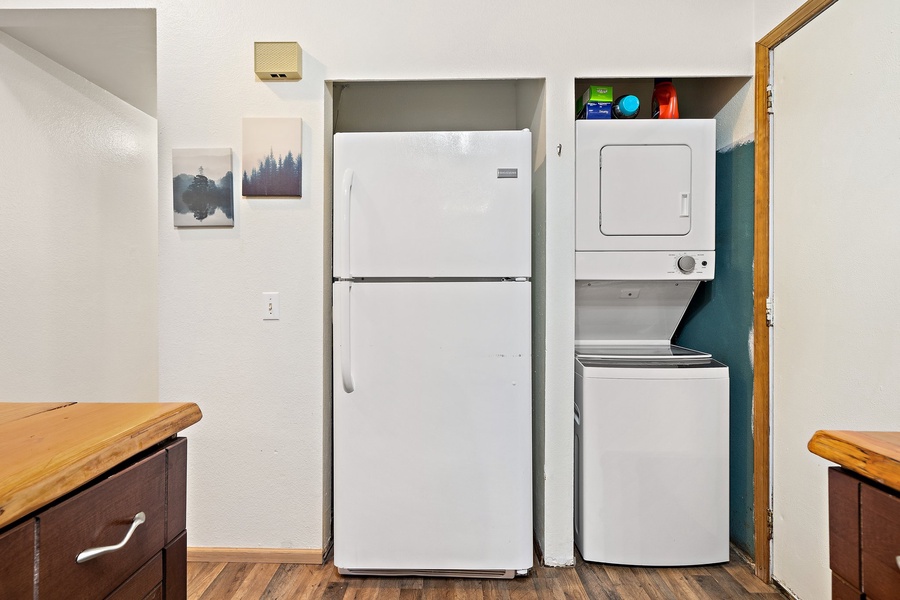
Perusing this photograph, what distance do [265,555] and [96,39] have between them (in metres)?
2.39

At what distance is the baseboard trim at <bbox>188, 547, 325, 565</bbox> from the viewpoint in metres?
2.02

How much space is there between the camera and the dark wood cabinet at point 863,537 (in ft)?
2.06

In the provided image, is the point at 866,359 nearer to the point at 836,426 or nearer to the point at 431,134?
the point at 836,426

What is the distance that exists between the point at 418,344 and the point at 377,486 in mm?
571

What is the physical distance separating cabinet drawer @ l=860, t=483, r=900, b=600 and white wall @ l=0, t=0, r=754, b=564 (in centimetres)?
136

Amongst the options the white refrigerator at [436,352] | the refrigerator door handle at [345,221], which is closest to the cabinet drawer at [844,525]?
the white refrigerator at [436,352]

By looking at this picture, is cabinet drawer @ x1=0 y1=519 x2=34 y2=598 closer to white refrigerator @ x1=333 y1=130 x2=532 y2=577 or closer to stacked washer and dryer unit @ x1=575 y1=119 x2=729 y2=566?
white refrigerator @ x1=333 y1=130 x2=532 y2=577

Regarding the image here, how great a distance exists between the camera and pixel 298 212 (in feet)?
6.61

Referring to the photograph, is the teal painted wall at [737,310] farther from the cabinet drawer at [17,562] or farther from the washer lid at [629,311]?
the cabinet drawer at [17,562]

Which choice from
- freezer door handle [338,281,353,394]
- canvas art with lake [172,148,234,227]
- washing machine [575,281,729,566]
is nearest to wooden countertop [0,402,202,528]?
freezer door handle [338,281,353,394]

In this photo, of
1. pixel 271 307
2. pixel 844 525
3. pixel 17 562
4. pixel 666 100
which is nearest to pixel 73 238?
pixel 271 307

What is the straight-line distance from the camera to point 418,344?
1.87m

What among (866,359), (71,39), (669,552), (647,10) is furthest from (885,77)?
(71,39)

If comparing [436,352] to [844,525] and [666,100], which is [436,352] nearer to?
[844,525]
